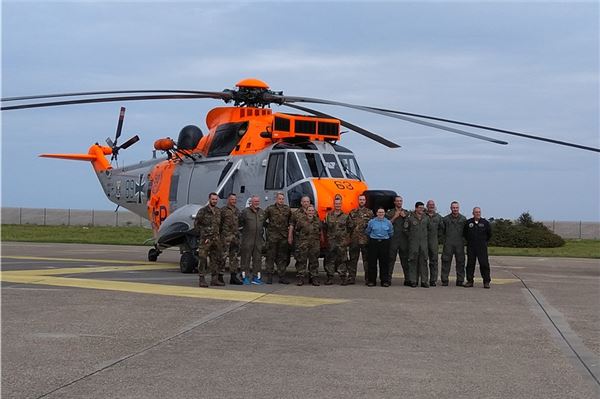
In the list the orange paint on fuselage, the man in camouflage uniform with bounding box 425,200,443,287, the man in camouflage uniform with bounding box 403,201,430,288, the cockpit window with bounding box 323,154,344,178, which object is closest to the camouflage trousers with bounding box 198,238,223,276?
the cockpit window with bounding box 323,154,344,178

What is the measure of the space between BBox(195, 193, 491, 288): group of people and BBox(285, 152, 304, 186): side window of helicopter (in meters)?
0.55

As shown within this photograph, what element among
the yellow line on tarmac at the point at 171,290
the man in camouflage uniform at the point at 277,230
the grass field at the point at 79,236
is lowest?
the yellow line on tarmac at the point at 171,290

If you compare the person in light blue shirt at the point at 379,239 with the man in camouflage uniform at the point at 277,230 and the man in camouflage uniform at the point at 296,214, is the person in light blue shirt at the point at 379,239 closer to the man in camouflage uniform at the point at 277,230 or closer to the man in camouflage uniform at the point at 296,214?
the man in camouflage uniform at the point at 296,214

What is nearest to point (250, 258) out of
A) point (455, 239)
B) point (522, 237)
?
point (455, 239)

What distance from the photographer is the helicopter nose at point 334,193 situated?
14633 mm

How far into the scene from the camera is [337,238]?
14.1 metres

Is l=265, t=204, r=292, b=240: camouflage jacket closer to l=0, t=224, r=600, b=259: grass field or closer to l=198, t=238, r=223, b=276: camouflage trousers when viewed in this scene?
l=198, t=238, r=223, b=276: camouflage trousers

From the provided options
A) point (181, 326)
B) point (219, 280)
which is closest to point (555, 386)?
point (181, 326)

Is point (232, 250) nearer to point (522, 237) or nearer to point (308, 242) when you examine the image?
point (308, 242)

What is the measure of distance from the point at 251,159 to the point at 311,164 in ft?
4.91

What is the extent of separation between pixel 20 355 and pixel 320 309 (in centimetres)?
462

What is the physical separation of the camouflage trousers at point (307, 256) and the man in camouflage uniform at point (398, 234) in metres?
1.46

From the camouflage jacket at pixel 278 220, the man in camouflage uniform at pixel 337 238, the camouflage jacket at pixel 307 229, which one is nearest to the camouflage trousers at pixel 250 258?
the camouflage jacket at pixel 278 220

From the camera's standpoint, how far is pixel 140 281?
14.0 meters
